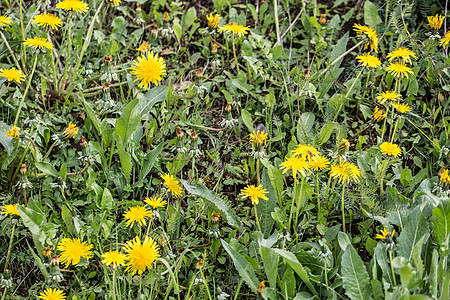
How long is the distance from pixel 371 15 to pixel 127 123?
2.12 metres

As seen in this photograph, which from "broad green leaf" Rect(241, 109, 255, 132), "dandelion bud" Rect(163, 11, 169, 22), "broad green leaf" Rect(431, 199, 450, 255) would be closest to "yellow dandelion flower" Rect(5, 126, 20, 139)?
"broad green leaf" Rect(241, 109, 255, 132)

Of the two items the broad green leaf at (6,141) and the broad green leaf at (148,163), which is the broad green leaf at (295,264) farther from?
the broad green leaf at (6,141)

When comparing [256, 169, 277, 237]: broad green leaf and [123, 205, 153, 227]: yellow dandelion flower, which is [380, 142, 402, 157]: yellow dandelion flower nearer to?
[256, 169, 277, 237]: broad green leaf

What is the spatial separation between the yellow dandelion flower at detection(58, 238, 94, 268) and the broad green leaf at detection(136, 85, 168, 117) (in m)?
0.94

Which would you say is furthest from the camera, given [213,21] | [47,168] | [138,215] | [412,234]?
[213,21]

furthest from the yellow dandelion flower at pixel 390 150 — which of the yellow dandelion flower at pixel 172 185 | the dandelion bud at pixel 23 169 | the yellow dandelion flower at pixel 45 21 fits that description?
the yellow dandelion flower at pixel 45 21

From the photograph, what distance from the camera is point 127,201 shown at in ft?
8.29

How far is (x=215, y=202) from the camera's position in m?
2.46

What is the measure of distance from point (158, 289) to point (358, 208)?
1212mm

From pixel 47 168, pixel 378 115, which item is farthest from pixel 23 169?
pixel 378 115

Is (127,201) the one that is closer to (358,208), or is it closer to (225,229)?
(225,229)

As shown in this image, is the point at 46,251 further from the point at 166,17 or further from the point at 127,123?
the point at 166,17

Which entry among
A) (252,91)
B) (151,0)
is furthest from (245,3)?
(252,91)

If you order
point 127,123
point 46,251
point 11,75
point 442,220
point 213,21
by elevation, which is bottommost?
point 46,251
